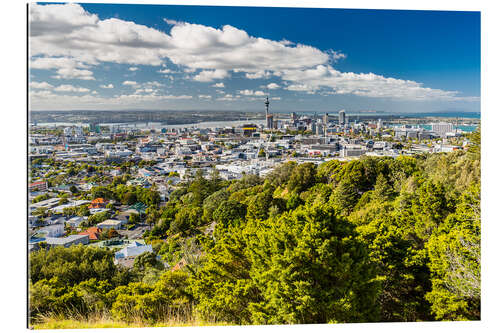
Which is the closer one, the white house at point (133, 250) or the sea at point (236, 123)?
the sea at point (236, 123)

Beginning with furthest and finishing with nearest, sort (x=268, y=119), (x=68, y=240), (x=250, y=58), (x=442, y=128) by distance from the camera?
(x=268, y=119)
(x=442, y=128)
(x=68, y=240)
(x=250, y=58)

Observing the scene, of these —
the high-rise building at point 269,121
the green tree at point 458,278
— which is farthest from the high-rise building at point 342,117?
the green tree at point 458,278

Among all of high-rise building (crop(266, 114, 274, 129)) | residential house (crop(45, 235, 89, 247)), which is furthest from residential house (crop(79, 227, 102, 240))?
high-rise building (crop(266, 114, 274, 129))

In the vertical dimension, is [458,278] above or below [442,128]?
below

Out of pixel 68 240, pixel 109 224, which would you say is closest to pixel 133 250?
pixel 109 224

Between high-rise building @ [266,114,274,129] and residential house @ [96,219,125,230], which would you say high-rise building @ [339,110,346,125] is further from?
residential house @ [96,219,125,230]

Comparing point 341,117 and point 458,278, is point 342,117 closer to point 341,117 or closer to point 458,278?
point 341,117

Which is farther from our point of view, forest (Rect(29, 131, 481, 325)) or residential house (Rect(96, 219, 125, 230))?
residential house (Rect(96, 219, 125, 230))
